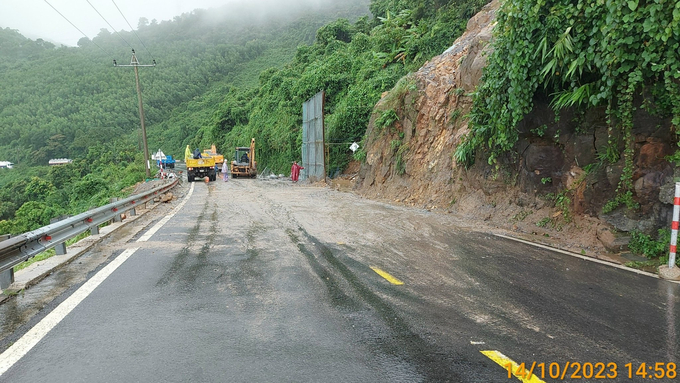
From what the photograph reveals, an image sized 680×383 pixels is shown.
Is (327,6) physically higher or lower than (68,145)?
higher

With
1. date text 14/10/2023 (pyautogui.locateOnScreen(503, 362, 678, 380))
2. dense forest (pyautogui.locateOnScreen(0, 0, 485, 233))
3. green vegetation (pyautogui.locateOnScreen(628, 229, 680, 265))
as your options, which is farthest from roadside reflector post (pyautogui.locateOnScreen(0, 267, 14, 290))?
dense forest (pyautogui.locateOnScreen(0, 0, 485, 233))

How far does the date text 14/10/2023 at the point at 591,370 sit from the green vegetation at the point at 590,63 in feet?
16.0

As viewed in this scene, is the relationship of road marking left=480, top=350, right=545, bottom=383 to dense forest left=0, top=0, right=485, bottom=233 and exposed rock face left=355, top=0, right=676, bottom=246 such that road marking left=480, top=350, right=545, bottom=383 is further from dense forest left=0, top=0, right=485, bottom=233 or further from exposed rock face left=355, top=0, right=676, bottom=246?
dense forest left=0, top=0, right=485, bottom=233

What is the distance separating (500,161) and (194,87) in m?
106

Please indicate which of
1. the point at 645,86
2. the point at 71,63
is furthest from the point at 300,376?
the point at 71,63

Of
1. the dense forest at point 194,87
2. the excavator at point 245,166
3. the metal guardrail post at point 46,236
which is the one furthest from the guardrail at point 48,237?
the excavator at point 245,166

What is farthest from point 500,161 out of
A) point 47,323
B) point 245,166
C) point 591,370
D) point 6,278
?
point 245,166

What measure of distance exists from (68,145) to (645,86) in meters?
89.7

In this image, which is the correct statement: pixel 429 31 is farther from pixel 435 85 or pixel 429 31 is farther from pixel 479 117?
pixel 479 117

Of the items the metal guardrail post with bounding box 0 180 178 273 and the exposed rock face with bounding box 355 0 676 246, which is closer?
the metal guardrail post with bounding box 0 180 178 273

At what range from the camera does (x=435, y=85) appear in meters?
17.0

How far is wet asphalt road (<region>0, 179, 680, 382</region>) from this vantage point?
344 cm

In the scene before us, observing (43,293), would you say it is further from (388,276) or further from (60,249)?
(388,276)

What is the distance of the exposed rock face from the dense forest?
7.21 m
